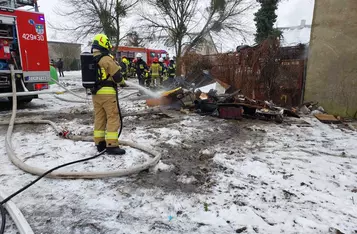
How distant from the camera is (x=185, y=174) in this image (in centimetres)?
302

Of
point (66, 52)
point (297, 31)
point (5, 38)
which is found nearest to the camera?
point (5, 38)

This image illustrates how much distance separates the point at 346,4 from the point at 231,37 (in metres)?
15.8

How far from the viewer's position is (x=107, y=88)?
10.9 ft

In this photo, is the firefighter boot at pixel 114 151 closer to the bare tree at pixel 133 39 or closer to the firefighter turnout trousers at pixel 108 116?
the firefighter turnout trousers at pixel 108 116

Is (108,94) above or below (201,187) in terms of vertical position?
above

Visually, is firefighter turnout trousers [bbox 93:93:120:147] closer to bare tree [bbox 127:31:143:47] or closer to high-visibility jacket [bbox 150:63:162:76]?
high-visibility jacket [bbox 150:63:162:76]

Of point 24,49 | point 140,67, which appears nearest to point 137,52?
point 140,67

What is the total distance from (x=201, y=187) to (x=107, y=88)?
1.83 meters

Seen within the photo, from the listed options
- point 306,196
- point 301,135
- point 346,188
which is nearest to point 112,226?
point 306,196

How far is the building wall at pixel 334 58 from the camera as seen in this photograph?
6.24 meters

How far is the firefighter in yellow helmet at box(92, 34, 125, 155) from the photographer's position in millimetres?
3260

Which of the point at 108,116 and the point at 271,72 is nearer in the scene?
the point at 108,116

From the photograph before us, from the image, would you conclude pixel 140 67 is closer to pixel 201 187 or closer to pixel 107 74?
pixel 107 74

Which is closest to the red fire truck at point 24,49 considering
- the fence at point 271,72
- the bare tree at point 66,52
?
the fence at point 271,72
